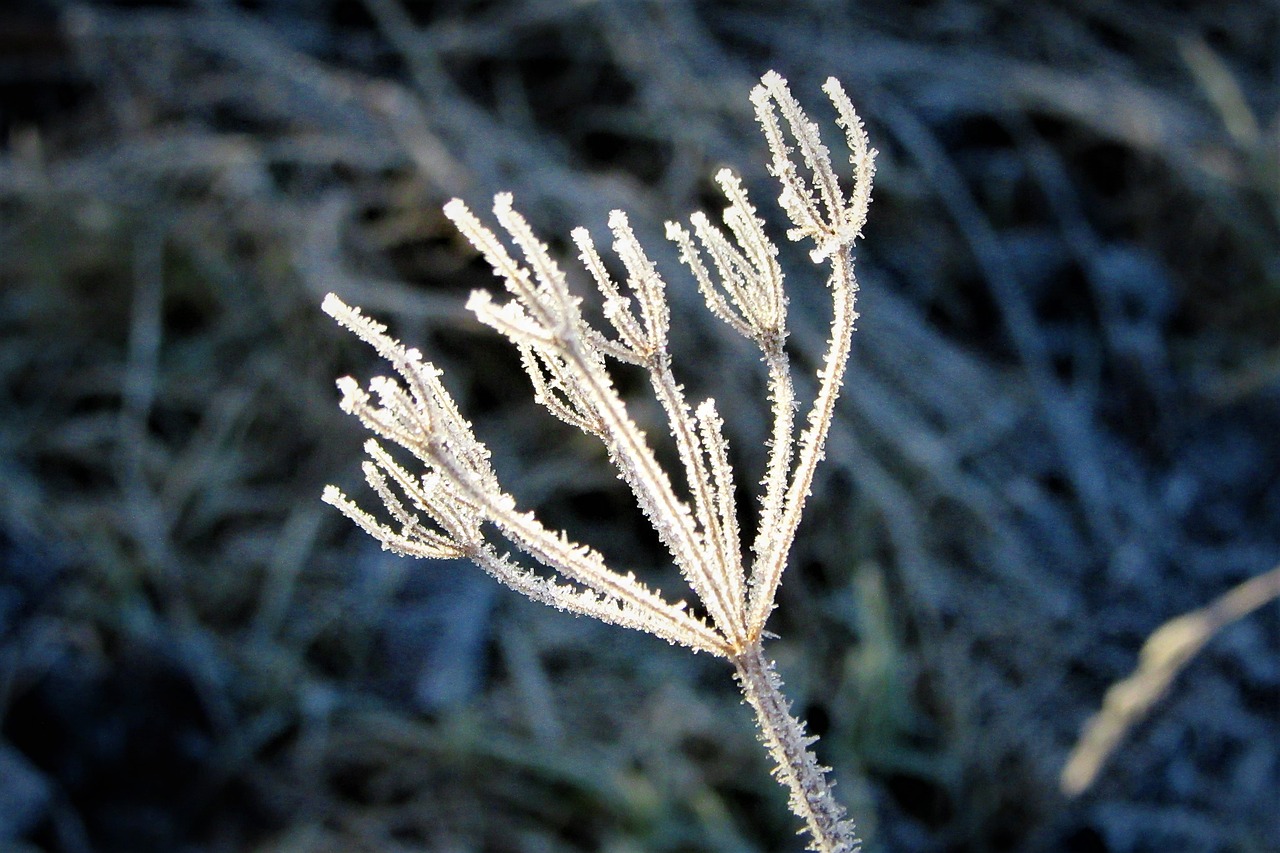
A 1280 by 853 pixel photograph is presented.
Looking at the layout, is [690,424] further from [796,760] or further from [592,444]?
[592,444]

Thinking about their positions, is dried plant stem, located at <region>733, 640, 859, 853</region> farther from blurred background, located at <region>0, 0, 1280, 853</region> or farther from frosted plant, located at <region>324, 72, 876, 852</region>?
blurred background, located at <region>0, 0, 1280, 853</region>

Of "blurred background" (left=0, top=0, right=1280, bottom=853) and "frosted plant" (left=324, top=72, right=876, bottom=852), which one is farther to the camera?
"blurred background" (left=0, top=0, right=1280, bottom=853)

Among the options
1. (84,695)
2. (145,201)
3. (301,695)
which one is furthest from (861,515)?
(145,201)

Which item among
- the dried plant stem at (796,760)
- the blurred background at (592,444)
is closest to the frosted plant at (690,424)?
the dried plant stem at (796,760)

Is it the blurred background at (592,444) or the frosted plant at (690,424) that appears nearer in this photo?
the frosted plant at (690,424)

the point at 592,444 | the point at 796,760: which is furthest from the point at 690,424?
the point at 592,444

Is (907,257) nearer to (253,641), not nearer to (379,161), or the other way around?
(379,161)

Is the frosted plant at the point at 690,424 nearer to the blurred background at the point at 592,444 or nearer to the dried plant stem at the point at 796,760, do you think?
the dried plant stem at the point at 796,760

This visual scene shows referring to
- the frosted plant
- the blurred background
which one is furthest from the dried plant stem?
the blurred background
